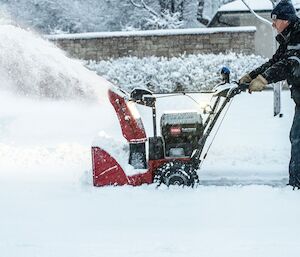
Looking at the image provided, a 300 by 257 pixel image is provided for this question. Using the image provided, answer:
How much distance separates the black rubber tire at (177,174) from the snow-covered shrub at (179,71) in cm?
910

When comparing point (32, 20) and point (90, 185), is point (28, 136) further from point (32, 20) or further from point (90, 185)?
point (32, 20)

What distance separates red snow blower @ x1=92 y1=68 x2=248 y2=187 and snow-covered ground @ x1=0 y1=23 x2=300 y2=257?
14cm

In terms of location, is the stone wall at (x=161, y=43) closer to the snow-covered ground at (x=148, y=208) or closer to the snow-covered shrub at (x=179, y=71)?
the snow-covered shrub at (x=179, y=71)

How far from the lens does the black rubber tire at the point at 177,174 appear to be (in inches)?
193

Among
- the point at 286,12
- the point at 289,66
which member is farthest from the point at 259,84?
the point at 286,12

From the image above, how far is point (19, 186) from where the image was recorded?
5.30 m

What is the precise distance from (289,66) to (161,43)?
439 inches

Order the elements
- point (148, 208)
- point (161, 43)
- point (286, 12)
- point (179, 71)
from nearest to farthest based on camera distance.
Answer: point (148, 208), point (286, 12), point (179, 71), point (161, 43)

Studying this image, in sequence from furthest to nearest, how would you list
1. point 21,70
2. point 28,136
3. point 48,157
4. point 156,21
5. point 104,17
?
point 104,17, point 156,21, point 21,70, point 28,136, point 48,157

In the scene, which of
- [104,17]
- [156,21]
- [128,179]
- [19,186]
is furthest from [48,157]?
[104,17]

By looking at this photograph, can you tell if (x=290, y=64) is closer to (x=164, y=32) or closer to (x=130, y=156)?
(x=130, y=156)

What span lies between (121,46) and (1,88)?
3.68 m

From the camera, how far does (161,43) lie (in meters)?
15.5

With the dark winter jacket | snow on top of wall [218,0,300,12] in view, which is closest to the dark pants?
the dark winter jacket
